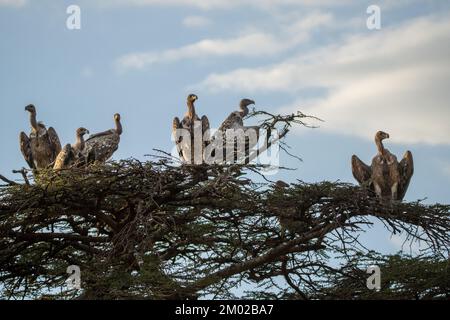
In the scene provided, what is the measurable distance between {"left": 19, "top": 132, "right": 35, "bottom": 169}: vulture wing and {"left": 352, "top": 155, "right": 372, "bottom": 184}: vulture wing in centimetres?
675

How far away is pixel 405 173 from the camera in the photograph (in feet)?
73.7

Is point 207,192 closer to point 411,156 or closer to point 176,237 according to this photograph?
point 176,237

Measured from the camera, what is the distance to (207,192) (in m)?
18.6

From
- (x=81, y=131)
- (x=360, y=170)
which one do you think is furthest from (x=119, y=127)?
(x=360, y=170)

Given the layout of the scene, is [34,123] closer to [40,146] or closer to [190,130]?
[40,146]

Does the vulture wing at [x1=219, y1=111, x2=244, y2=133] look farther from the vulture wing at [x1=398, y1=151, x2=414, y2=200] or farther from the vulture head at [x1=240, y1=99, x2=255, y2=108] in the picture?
the vulture wing at [x1=398, y1=151, x2=414, y2=200]

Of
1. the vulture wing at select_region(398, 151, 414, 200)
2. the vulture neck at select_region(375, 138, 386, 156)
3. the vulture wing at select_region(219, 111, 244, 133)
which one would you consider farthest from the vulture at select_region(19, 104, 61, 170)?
the vulture wing at select_region(398, 151, 414, 200)

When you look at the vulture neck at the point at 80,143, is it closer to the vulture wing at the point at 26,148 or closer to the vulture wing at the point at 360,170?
the vulture wing at the point at 26,148

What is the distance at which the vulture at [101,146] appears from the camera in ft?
72.3

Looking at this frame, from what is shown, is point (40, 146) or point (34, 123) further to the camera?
point (34, 123)

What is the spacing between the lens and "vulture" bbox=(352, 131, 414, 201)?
22219 millimetres

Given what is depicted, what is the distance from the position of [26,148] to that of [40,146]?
44 centimetres
